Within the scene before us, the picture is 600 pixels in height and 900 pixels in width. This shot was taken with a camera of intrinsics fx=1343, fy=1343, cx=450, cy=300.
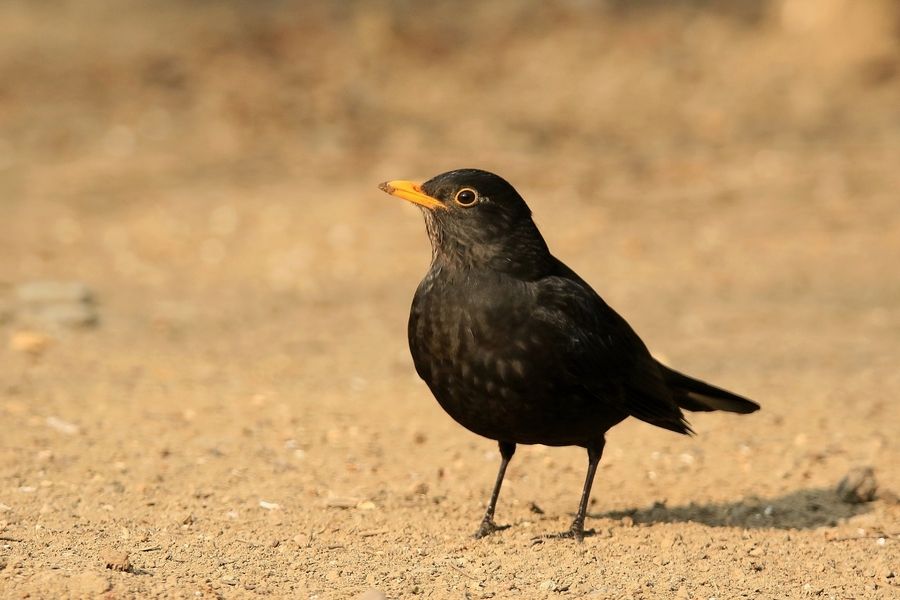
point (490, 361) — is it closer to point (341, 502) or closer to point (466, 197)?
point (466, 197)

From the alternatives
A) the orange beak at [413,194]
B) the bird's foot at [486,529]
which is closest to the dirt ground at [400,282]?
A: the bird's foot at [486,529]

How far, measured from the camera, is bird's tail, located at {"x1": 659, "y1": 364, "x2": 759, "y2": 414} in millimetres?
5879

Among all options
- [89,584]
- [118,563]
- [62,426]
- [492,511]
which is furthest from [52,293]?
[89,584]

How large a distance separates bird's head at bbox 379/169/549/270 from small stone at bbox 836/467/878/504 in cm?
188

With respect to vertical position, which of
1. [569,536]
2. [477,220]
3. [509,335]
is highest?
[477,220]

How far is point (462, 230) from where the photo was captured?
5152mm

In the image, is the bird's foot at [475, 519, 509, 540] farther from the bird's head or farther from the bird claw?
the bird's head

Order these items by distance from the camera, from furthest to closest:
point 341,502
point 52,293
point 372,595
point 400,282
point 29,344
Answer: point 400,282, point 52,293, point 29,344, point 341,502, point 372,595

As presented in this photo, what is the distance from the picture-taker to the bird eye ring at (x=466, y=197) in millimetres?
5176

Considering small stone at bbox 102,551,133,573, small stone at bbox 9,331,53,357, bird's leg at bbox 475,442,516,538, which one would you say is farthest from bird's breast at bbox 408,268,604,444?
small stone at bbox 9,331,53,357

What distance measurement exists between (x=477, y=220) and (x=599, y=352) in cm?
69

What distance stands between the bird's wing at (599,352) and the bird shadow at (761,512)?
1.50 ft

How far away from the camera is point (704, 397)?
5.93 meters

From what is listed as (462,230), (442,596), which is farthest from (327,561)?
(462,230)
